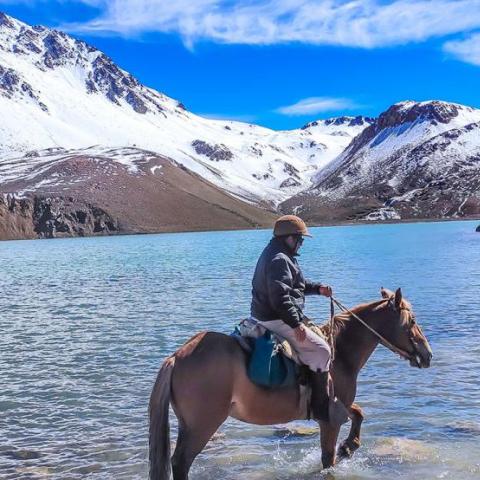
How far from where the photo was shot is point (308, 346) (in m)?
8.83

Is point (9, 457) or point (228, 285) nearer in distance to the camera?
point (9, 457)

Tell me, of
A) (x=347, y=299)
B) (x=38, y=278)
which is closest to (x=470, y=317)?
(x=347, y=299)

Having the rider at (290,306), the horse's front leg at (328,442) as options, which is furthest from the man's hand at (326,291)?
the horse's front leg at (328,442)

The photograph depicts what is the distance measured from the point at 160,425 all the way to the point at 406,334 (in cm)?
377

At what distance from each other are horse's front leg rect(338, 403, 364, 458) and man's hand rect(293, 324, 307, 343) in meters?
1.80

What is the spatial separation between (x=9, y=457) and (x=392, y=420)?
266 inches

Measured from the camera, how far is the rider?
8523 millimetres

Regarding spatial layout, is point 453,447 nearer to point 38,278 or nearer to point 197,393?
point 197,393

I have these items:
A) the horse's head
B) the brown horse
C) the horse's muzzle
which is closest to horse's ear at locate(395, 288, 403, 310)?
the horse's head

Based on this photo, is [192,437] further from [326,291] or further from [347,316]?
[347,316]

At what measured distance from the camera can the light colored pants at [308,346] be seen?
28.8ft

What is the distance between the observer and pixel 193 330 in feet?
77.2

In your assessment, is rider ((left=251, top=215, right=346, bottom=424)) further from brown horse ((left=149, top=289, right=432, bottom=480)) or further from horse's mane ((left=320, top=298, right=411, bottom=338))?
horse's mane ((left=320, top=298, right=411, bottom=338))

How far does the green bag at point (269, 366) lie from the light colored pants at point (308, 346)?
0.44 ft
